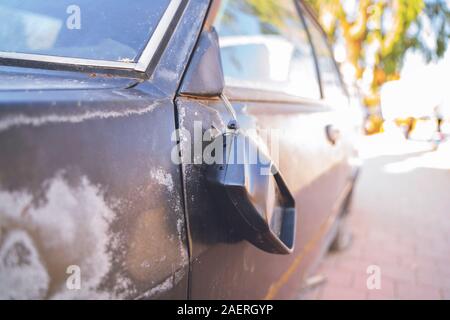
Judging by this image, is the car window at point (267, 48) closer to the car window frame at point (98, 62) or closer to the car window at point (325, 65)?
the car window at point (325, 65)

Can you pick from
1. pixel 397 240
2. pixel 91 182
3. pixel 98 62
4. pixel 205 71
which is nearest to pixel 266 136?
pixel 205 71

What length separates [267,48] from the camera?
193cm

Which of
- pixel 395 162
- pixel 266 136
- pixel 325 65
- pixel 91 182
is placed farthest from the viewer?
pixel 395 162

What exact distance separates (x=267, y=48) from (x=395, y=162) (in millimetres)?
7333

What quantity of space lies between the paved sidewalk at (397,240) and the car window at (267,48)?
1544 mm


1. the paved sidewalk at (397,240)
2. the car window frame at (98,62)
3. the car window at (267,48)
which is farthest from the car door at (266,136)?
the paved sidewalk at (397,240)

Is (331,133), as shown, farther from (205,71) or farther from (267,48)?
(205,71)

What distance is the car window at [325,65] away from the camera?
2.47 metres

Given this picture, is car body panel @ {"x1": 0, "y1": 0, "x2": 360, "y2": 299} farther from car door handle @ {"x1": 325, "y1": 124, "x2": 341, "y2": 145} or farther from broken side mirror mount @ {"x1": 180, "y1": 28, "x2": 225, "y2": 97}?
car door handle @ {"x1": 325, "y1": 124, "x2": 341, "y2": 145}

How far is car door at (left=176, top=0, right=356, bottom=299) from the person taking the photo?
2.85 ft

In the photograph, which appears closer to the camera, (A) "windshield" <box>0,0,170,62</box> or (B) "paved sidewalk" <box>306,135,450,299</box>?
(A) "windshield" <box>0,0,170,62</box>

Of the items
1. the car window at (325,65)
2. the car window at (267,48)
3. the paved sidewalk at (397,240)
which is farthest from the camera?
the paved sidewalk at (397,240)

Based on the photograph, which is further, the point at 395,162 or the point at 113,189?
the point at 395,162

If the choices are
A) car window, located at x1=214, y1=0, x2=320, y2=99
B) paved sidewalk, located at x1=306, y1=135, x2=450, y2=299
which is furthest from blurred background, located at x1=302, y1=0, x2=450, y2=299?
car window, located at x1=214, y1=0, x2=320, y2=99
